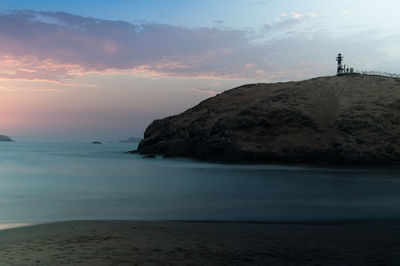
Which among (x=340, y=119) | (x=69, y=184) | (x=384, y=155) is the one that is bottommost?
(x=69, y=184)

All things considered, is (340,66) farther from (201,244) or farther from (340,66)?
(201,244)

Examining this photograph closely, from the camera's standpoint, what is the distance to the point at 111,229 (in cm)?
1070

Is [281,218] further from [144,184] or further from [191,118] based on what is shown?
[191,118]

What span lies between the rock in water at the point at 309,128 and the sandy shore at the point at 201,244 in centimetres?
3384

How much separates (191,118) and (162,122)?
23.7 feet

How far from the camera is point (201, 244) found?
8.66 meters

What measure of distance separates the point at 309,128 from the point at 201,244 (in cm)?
4207

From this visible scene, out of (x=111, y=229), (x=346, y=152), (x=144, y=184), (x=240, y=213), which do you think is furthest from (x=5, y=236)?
(x=346, y=152)

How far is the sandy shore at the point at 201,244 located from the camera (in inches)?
288

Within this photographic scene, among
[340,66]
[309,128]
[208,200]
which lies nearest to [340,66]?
[340,66]

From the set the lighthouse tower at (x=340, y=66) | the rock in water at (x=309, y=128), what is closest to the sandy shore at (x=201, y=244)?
the rock in water at (x=309, y=128)

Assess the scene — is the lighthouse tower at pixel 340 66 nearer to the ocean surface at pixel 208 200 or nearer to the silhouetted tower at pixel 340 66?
the silhouetted tower at pixel 340 66

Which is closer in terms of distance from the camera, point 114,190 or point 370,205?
point 370,205

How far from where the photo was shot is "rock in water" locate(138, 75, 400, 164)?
44281mm
